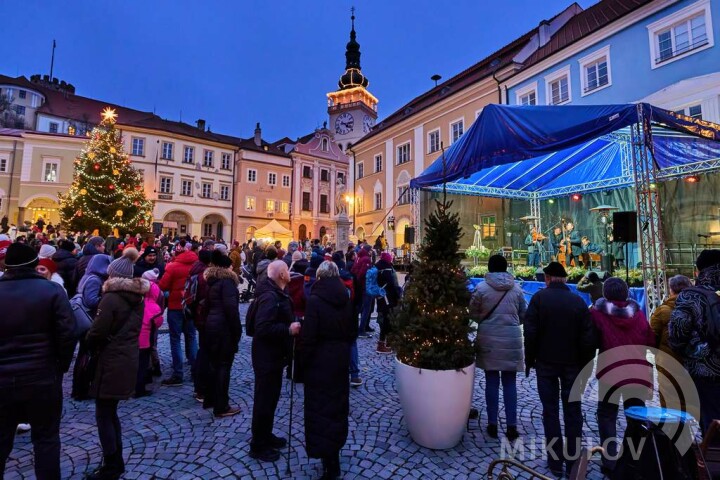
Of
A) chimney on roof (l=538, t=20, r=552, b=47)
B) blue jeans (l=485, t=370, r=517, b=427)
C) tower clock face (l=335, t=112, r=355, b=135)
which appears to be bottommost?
blue jeans (l=485, t=370, r=517, b=427)

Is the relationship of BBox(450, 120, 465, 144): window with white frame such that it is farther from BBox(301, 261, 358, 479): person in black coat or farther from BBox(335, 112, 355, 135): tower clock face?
BBox(335, 112, 355, 135): tower clock face

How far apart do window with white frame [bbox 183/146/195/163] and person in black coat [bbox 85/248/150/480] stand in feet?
123

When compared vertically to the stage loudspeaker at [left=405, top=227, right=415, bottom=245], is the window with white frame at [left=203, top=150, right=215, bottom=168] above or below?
→ above

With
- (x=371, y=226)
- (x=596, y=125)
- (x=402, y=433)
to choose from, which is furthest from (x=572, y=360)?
(x=371, y=226)

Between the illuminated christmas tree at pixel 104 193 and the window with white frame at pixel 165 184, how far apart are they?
1452 centimetres

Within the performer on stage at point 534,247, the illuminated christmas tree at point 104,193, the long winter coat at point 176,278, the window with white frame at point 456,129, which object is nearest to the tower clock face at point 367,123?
the window with white frame at point 456,129

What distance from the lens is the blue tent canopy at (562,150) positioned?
7.01 m

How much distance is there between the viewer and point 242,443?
3723 mm

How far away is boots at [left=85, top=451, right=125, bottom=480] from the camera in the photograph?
3012 mm

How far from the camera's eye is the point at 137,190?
21.1 meters

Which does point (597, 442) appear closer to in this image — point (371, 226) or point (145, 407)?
point (145, 407)

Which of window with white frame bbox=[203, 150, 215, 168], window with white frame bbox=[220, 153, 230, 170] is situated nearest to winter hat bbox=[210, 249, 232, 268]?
window with white frame bbox=[203, 150, 215, 168]

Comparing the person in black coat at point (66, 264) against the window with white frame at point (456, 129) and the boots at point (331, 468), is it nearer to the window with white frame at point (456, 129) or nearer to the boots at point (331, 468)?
the boots at point (331, 468)

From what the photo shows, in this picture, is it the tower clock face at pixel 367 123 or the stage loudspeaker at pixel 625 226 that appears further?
the tower clock face at pixel 367 123
